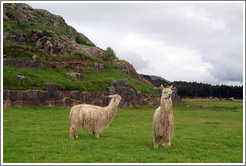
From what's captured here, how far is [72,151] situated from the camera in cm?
951

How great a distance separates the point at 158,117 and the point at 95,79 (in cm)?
2806

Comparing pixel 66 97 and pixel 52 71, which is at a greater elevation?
pixel 52 71

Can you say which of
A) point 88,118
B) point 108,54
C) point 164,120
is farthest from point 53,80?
point 164,120

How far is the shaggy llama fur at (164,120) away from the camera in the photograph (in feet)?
32.3

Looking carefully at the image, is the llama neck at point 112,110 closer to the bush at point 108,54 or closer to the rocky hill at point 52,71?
the rocky hill at point 52,71

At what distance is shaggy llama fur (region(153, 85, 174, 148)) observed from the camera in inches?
387

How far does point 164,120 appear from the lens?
10.1 metres

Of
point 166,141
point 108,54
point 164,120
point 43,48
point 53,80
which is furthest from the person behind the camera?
point 108,54

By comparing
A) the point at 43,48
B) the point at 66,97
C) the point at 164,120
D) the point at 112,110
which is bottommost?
the point at 164,120

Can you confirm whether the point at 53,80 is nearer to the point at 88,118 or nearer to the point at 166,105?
→ the point at 88,118

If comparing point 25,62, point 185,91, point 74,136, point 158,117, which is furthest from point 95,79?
point 185,91

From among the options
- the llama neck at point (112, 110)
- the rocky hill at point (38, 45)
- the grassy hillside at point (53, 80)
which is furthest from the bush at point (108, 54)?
the llama neck at point (112, 110)

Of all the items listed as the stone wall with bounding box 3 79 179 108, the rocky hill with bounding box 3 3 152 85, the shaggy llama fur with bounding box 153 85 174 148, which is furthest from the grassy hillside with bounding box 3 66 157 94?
the shaggy llama fur with bounding box 153 85 174 148

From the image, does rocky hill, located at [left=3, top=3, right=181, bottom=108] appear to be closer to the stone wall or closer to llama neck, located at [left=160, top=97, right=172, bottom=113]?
the stone wall
